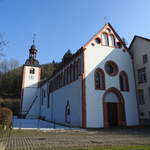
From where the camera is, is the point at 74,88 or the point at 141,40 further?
the point at 141,40

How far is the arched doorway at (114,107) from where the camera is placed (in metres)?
19.9

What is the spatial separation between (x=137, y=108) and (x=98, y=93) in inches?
242

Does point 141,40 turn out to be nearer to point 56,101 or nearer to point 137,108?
point 137,108

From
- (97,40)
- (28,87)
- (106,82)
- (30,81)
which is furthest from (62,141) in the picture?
(30,81)

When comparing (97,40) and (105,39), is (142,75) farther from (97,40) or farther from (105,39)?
(97,40)

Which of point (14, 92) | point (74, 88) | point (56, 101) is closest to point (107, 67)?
point (74, 88)

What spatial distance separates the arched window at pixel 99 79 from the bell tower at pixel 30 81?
25695 millimetres

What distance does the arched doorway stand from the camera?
19938mm

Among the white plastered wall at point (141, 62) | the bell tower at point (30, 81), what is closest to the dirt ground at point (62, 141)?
the white plastered wall at point (141, 62)

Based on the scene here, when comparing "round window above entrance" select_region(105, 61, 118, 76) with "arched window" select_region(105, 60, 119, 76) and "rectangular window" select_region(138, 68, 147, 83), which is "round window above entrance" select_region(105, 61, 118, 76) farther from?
"rectangular window" select_region(138, 68, 147, 83)

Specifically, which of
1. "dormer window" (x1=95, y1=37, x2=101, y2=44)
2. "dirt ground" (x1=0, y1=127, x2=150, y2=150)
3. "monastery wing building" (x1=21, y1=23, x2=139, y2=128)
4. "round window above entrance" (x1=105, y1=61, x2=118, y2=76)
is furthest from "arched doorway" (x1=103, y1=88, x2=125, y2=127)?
"dirt ground" (x1=0, y1=127, x2=150, y2=150)

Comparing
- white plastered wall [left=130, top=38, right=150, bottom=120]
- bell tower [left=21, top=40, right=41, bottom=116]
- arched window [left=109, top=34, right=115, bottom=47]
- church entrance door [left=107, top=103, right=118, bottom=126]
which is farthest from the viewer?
bell tower [left=21, top=40, right=41, bottom=116]

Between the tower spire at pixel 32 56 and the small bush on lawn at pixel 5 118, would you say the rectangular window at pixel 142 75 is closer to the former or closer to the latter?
the small bush on lawn at pixel 5 118

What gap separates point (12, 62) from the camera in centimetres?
6875
